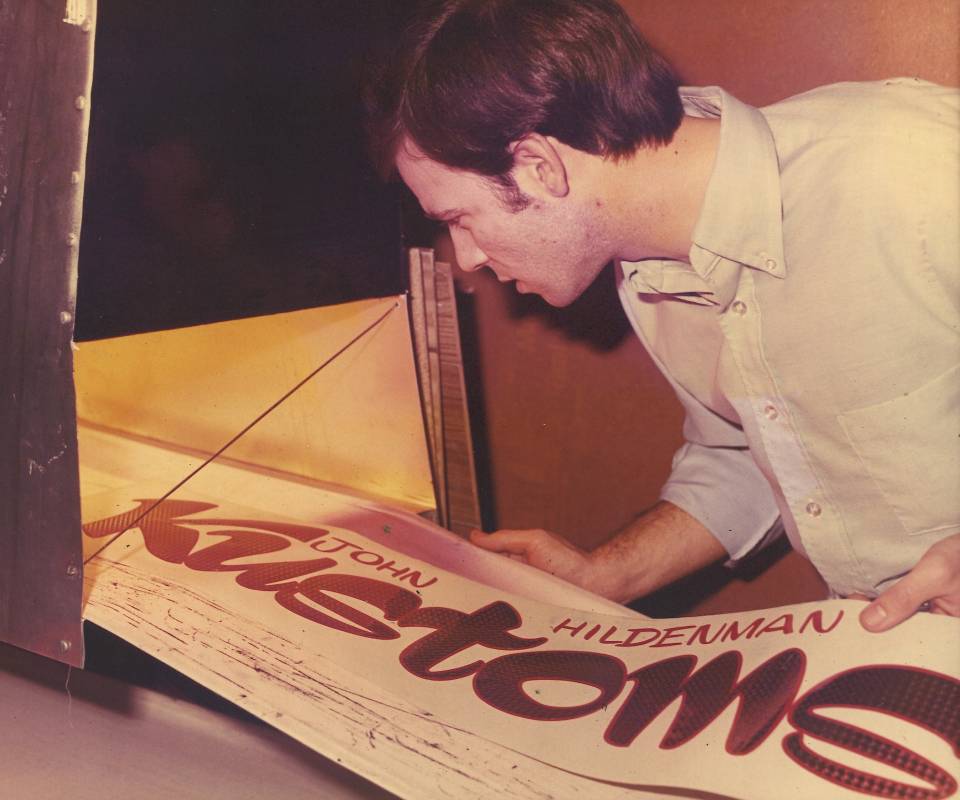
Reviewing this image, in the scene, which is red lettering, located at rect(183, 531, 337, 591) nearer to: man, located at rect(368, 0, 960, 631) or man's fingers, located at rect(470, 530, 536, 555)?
man's fingers, located at rect(470, 530, 536, 555)

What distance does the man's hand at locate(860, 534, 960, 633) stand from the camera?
1.85ft

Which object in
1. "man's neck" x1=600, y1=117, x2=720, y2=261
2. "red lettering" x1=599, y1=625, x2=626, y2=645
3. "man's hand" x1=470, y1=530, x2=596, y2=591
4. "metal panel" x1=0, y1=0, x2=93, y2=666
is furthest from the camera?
"man's hand" x1=470, y1=530, x2=596, y2=591

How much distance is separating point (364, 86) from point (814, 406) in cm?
55

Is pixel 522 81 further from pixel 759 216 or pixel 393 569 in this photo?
pixel 393 569

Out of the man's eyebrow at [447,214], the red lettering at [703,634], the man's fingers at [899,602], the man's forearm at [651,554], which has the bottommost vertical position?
the man's forearm at [651,554]

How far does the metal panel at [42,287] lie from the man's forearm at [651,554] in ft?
1.81

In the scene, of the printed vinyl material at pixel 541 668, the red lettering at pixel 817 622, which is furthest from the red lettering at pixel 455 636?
the red lettering at pixel 817 622

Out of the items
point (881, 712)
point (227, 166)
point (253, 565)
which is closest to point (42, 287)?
point (227, 166)

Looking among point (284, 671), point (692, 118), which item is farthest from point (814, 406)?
point (284, 671)

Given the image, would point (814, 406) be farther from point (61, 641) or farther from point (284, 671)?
point (61, 641)

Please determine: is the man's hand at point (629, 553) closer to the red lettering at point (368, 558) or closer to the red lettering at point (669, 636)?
the red lettering at point (368, 558)

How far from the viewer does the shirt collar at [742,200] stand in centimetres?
75

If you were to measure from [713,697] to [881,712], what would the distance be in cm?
11

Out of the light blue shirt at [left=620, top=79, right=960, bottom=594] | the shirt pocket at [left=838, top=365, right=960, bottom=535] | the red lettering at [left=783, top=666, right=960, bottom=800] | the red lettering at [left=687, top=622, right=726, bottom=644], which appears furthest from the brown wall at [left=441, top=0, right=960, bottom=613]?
the red lettering at [left=783, top=666, right=960, bottom=800]
